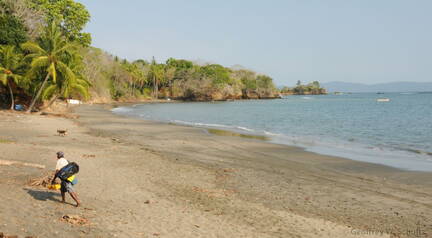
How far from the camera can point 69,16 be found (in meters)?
60.2

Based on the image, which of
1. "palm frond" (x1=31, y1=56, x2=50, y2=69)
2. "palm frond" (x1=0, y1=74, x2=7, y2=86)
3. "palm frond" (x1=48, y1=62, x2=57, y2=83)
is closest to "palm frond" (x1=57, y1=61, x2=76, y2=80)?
"palm frond" (x1=48, y1=62, x2=57, y2=83)

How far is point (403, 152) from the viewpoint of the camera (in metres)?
21.9

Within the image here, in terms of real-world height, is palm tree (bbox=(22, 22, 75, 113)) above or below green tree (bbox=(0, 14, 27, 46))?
below

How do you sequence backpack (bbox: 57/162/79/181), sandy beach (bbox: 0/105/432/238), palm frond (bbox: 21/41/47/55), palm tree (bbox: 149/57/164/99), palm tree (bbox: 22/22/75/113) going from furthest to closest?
palm tree (bbox: 149/57/164/99)
palm tree (bbox: 22/22/75/113)
palm frond (bbox: 21/41/47/55)
backpack (bbox: 57/162/79/181)
sandy beach (bbox: 0/105/432/238)

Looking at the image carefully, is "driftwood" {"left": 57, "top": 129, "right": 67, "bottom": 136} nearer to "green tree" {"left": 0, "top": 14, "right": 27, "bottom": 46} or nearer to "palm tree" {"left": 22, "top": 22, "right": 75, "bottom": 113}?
"palm tree" {"left": 22, "top": 22, "right": 75, "bottom": 113}

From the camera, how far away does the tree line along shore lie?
34.5 meters

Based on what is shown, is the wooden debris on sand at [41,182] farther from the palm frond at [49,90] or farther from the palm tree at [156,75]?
the palm tree at [156,75]

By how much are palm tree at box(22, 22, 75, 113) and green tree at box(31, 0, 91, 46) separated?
24503 mm

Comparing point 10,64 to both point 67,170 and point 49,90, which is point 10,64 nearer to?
point 49,90

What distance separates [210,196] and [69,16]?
57.7m

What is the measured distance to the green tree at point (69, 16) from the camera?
56759 millimetres

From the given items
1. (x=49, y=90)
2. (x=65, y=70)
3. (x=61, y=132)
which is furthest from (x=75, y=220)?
(x=49, y=90)

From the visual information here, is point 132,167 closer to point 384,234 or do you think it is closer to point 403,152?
point 384,234

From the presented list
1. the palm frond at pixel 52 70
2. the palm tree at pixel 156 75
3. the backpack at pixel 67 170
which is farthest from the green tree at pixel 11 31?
the palm tree at pixel 156 75
